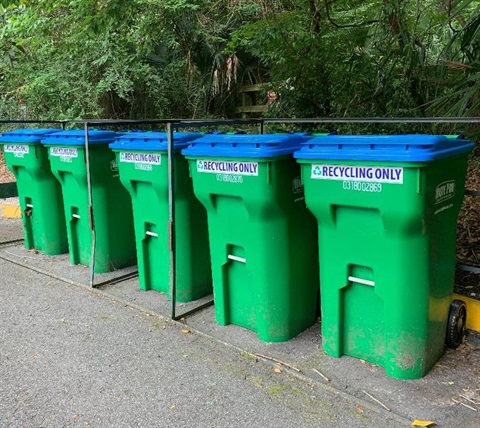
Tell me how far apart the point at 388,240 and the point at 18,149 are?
443 cm

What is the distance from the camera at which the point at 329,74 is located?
682 cm

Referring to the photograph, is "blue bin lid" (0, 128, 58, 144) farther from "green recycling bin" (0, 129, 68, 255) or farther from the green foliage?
the green foliage

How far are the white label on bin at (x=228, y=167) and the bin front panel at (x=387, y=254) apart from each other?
370mm

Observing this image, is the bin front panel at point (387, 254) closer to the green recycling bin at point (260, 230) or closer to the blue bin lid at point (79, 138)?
the green recycling bin at point (260, 230)

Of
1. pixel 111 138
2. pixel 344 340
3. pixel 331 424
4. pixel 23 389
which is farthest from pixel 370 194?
pixel 111 138

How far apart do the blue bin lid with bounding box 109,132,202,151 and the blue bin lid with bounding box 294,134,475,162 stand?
4.27 feet

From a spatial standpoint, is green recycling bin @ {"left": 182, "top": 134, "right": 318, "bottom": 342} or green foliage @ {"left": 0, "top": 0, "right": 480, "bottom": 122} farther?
green foliage @ {"left": 0, "top": 0, "right": 480, "bottom": 122}

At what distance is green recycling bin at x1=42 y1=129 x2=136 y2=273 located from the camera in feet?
16.3

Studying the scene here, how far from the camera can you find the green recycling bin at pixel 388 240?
9.18 feet

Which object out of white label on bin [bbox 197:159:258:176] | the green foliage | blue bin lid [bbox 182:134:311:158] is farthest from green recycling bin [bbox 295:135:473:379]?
the green foliage

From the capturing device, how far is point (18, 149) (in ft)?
18.7

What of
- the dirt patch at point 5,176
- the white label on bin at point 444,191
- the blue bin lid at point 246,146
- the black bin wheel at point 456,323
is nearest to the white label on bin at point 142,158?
the blue bin lid at point 246,146

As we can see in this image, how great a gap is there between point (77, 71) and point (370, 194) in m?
8.56

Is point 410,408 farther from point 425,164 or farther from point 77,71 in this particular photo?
point 77,71
